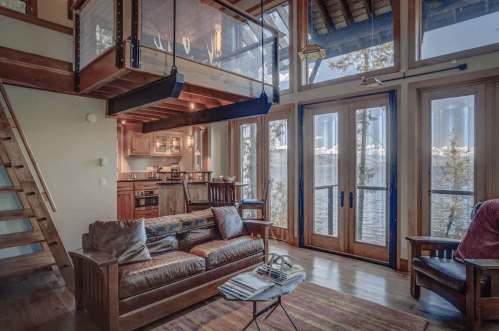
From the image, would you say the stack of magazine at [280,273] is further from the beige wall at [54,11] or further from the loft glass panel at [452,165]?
the beige wall at [54,11]

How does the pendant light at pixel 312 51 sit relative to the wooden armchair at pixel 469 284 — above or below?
above

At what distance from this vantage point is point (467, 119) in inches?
138

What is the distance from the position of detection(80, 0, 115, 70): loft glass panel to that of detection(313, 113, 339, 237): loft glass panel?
323 centimetres

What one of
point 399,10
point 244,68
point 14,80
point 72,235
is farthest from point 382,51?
point 72,235

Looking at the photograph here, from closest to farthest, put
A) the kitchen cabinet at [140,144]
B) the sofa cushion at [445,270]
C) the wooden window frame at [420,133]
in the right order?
the sofa cushion at [445,270] < the wooden window frame at [420,133] < the kitchen cabinet at [140,144]

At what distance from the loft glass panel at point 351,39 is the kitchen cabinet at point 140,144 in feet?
14.9

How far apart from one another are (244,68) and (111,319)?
3435 millimetres

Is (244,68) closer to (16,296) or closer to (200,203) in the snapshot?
(200,203)

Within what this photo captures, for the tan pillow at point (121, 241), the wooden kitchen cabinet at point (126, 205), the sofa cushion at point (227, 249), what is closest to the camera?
the tan pillow at point (121, 241)

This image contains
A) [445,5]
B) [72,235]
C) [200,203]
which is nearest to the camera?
[445,5]

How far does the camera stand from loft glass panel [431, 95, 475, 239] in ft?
11.5

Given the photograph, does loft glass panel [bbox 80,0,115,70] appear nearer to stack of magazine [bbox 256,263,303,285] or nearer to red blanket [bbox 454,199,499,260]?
stack of magazine [bbox 256,263,303,285]

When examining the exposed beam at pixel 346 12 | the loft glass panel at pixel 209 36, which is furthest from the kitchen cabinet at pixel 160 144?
the exposed beam at pixel 346 12

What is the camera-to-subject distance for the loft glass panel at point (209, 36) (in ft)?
10.5
